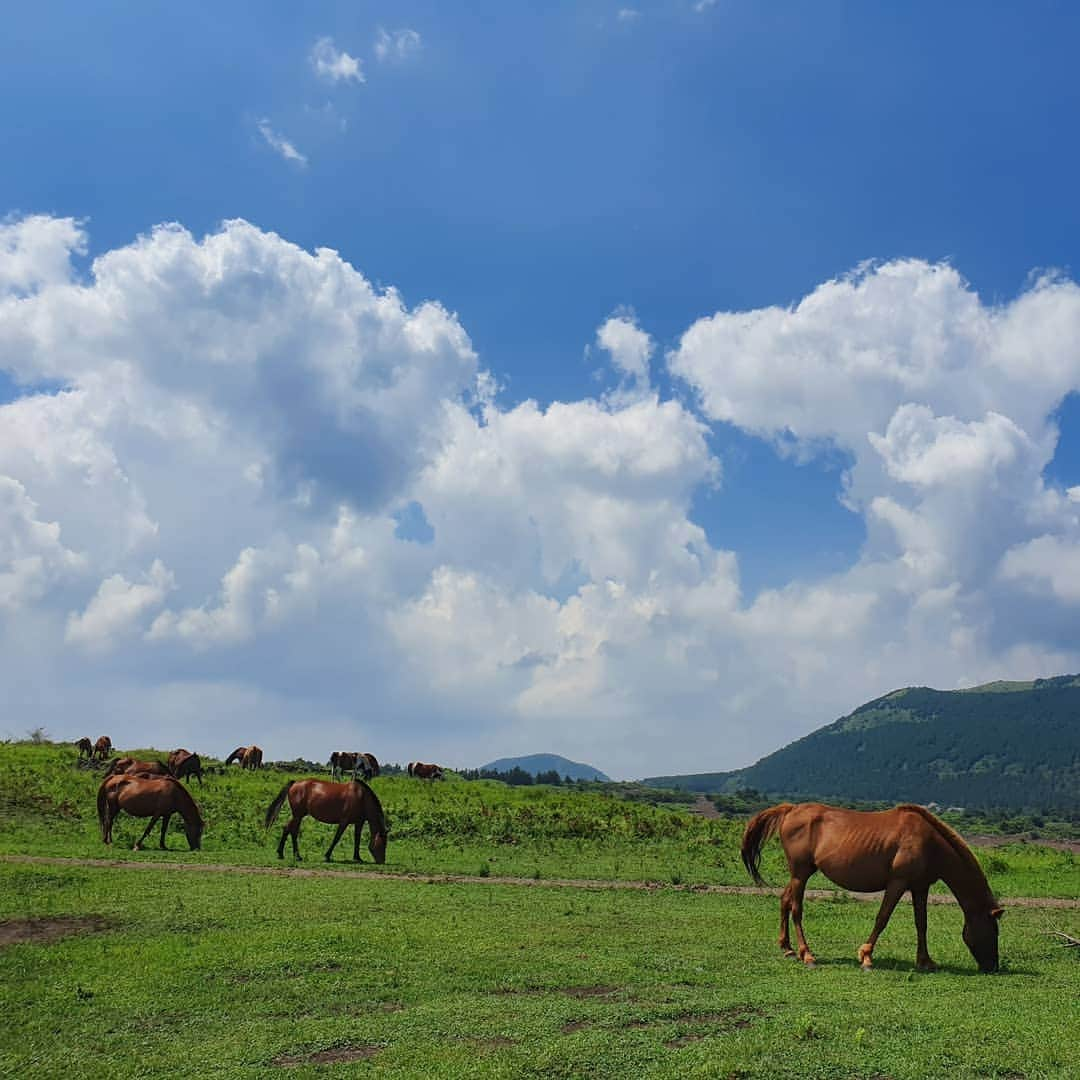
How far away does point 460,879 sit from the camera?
79.9ft

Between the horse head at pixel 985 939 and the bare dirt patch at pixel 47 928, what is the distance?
14.4m

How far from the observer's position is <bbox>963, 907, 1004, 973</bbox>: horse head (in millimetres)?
13375

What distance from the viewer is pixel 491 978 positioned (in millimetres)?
12469

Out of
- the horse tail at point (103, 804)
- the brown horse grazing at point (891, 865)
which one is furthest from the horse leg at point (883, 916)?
the horse tail at point (103, 804)

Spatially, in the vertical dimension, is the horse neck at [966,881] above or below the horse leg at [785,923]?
above

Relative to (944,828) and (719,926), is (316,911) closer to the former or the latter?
(719,926)

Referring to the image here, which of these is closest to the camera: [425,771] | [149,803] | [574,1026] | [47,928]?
[574,1026]

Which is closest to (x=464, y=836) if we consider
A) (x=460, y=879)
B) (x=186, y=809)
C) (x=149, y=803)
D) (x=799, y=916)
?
(x=460, y=879)

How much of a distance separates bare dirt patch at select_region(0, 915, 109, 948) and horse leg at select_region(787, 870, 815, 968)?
38.8 feet

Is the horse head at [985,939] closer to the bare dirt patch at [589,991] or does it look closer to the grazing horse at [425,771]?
the bare dirt patch at [589,991]

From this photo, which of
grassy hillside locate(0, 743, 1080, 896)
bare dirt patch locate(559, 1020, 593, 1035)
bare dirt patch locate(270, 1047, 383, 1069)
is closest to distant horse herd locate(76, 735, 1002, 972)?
bare dirt patch locate(559, 1020, 593, 1035)

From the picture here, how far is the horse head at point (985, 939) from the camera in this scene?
13.4 metres

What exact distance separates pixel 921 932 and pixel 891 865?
1.04m

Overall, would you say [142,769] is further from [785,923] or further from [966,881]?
[966,881]
